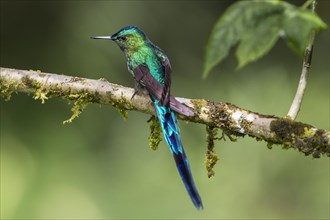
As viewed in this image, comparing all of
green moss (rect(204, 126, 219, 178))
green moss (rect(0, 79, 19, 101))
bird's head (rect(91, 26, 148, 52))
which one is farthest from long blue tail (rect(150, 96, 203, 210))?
green moss (rect(0, 79, 19, 101))

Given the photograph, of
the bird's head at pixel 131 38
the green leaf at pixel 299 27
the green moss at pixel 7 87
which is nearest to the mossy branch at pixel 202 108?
the green moss at pixel 7 87

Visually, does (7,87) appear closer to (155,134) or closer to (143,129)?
(155,134)

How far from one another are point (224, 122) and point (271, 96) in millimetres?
3942

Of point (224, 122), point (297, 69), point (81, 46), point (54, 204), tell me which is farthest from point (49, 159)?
point (224, 122)

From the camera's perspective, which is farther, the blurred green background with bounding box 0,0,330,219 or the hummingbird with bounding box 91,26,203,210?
the blurred green background with bounding box 0,0,330,219

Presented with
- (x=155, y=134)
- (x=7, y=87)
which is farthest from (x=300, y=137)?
(x=7, y=87)

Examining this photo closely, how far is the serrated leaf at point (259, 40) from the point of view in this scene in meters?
1.31

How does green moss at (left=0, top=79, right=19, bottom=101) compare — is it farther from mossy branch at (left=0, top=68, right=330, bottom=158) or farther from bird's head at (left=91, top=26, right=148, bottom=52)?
bird's head at (left=91, top=26, right=148, bottom=52)

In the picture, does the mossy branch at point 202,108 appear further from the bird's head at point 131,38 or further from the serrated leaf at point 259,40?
the serrated leaf at point 259,40

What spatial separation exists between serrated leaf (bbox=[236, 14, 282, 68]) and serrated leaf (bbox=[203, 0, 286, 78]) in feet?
0.04

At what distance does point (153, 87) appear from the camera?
2873 millimetres

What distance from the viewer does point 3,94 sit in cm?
326

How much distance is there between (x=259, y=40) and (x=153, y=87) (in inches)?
61.7

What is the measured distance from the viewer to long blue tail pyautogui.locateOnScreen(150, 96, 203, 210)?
2570 mm
